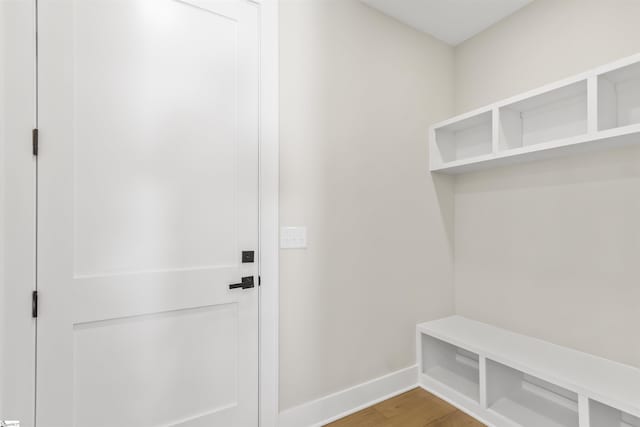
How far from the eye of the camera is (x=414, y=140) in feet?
6.98

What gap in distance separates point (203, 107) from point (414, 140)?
58.3 inches

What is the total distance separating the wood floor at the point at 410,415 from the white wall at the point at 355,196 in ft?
0.59

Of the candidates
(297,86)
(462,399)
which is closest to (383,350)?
(462,399)

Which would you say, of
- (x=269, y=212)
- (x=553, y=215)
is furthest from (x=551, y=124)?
(x=269, y=212)

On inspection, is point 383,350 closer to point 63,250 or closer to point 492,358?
point 492,358

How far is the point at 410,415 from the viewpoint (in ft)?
5.70

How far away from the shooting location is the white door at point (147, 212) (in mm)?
1101

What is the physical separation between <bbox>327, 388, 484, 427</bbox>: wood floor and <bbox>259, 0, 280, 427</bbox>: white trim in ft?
1.55

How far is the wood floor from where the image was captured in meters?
1.66

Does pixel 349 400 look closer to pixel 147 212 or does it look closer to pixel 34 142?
pixel 147 212

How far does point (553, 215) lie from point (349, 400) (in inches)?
67.9

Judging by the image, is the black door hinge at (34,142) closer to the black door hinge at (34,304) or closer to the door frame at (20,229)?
the door frame at (20,229)

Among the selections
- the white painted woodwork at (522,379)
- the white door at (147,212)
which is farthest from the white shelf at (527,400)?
the white door at (147,212)

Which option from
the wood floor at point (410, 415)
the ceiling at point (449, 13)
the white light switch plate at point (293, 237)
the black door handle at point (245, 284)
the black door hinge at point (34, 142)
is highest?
the ceiling at point (449, 13)
